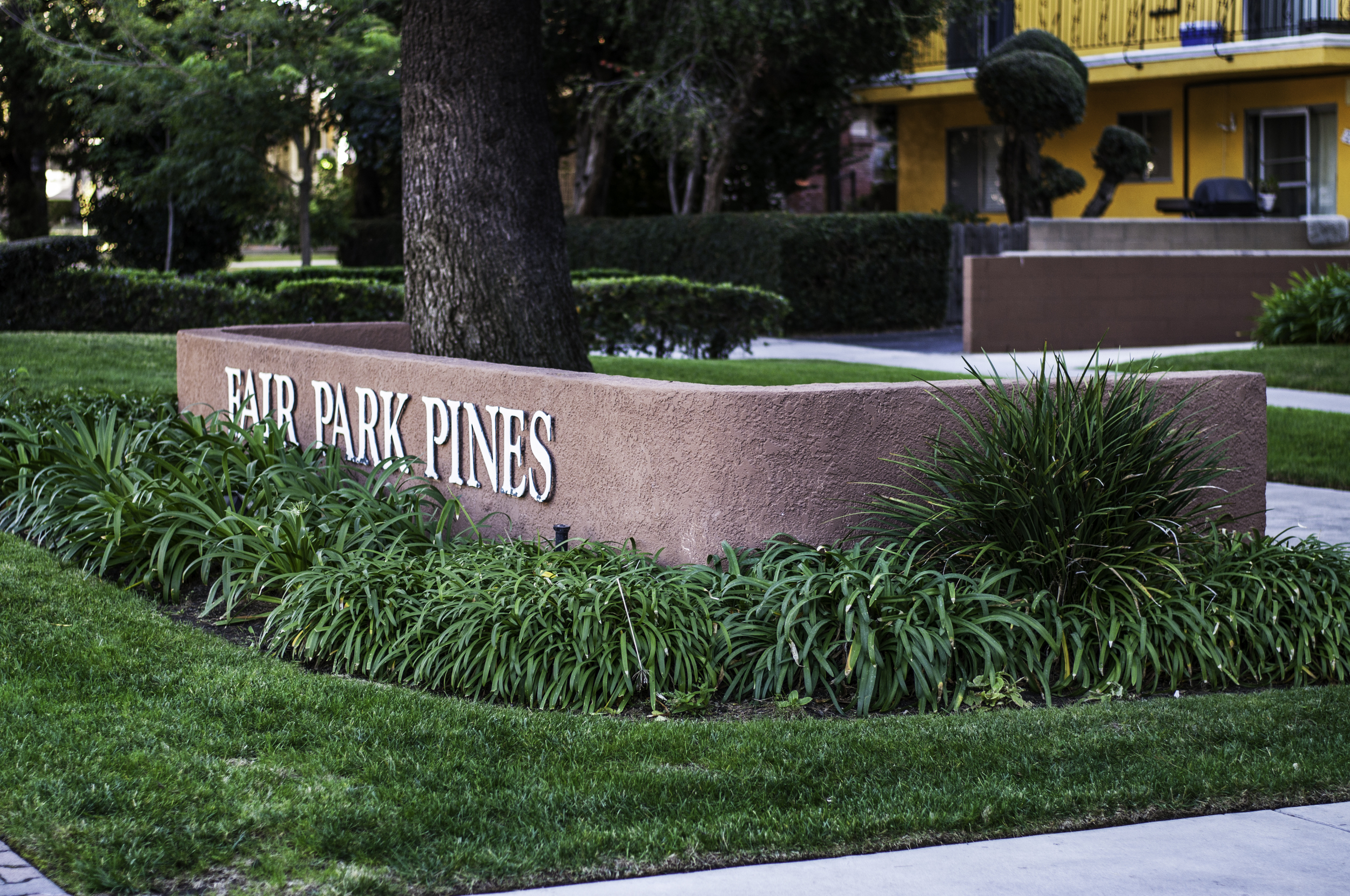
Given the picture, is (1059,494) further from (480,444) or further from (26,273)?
(26,273)

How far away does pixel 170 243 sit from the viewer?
2375cm

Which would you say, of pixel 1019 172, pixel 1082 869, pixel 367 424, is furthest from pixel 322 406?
pixel 1019 172

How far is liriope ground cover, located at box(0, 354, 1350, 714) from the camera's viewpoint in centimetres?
490

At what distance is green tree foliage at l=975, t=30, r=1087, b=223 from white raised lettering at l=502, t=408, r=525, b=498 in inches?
639

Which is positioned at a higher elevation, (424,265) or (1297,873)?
(424,265)

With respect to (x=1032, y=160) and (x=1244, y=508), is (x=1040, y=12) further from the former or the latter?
(x=1244, y=508)

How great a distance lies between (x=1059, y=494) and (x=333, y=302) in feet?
38.5

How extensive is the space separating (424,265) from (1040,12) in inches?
808

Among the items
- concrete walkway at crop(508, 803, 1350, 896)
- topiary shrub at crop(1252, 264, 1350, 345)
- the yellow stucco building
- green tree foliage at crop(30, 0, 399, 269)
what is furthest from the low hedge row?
concrete walkway at crop(508, 803, 1350, 896)

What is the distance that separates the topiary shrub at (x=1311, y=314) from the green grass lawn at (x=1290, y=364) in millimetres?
390

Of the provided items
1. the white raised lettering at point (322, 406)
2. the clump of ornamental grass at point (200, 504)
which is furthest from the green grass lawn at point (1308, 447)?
the white raised lettering at point (322, 406)

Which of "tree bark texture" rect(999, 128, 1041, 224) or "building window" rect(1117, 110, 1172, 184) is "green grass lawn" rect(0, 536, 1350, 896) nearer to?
"tree bark texture" rect(999, 128, 1041, 224)

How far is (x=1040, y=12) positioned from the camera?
25812 millimetres

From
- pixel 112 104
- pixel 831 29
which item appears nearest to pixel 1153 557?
pixel 831 29
